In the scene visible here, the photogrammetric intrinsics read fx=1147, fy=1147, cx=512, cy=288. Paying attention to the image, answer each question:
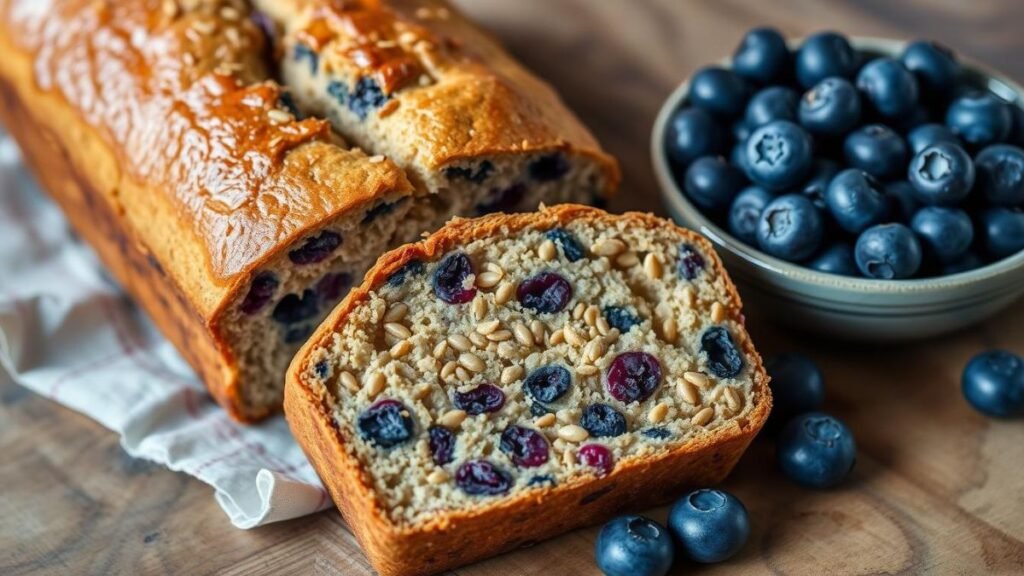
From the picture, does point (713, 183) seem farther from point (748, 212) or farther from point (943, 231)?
→ point (943, 231)

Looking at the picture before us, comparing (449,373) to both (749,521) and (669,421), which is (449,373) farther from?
(749,521)

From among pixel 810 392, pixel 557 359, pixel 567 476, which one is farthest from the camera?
pixel 810 392

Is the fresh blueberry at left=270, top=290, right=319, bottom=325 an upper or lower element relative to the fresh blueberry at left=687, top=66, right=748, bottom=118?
lower

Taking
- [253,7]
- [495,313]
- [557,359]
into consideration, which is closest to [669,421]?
[557,359]

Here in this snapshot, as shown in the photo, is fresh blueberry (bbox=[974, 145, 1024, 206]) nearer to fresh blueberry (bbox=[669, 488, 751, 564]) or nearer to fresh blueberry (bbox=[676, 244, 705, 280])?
fresh blueberry (bbox=[676, 244, 705, 280])

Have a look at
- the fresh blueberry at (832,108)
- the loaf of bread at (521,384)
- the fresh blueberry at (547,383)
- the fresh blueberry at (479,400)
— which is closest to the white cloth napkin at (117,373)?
the loaf of bread at (521,384)

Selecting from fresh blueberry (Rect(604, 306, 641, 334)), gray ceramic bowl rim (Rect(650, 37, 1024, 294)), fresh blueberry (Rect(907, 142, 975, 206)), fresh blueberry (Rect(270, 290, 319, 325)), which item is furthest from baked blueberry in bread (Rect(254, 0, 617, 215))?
fresh blueberry (Rect(907, 142, 975, 206))

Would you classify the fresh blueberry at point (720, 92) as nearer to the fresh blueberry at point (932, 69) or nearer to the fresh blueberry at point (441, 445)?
the fresh blueberry at point (932, 69)
